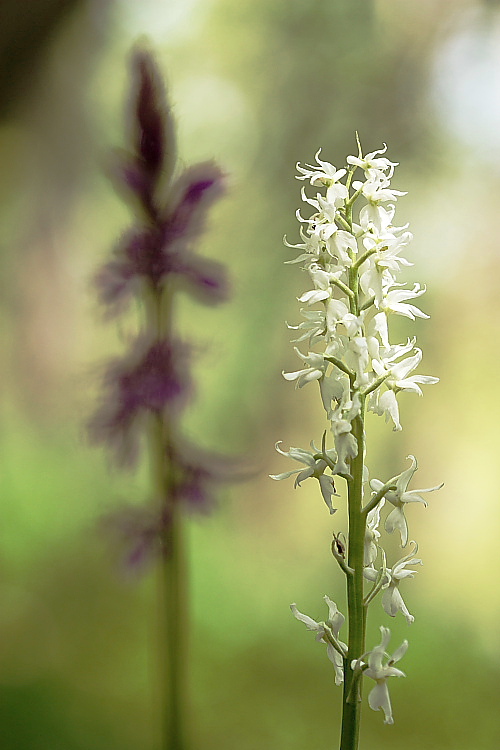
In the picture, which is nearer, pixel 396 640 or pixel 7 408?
pixel 396 640

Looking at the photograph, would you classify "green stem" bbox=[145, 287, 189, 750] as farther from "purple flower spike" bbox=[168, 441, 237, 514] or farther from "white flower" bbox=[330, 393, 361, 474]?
"white flower" bbox=[330, 393, 361, 474]

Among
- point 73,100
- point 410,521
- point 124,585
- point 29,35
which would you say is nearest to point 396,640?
point 410,521

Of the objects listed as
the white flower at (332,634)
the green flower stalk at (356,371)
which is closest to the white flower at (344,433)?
the green flower stalk at (356,371)

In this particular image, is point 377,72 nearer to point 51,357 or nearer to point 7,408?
point 51,357

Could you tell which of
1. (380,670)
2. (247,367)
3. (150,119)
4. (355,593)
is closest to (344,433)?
(355,593)

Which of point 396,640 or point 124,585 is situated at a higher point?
point 124,585

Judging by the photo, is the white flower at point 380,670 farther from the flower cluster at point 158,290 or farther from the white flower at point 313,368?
the flower cluster at point 158,290

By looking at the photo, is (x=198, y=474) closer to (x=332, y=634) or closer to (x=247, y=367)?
(x=247, y=367)
